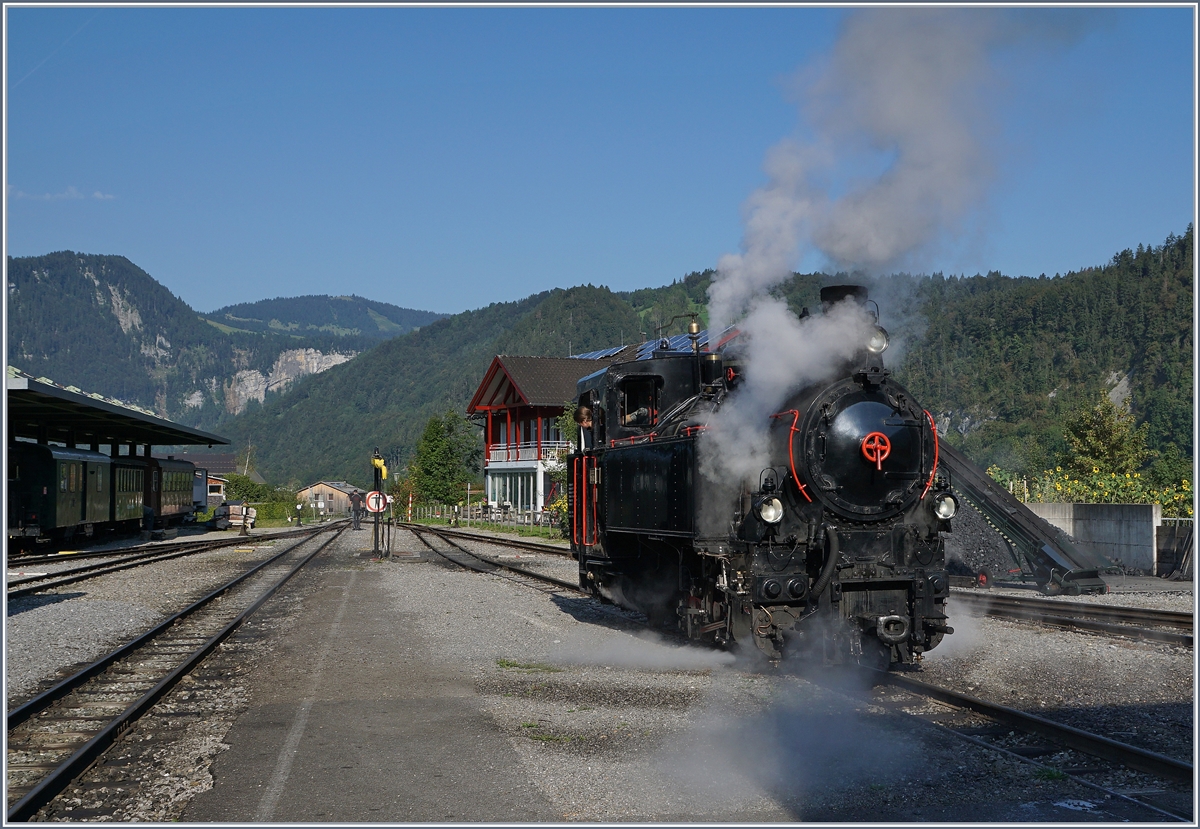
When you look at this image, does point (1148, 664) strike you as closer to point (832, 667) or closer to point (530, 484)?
point (832, 667)

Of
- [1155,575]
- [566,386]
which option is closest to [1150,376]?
[566,386]

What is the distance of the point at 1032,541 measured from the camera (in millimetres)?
17141

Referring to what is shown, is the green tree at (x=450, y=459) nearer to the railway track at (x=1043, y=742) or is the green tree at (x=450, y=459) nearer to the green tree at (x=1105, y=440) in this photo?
the green tree at (x=1105, y=440)

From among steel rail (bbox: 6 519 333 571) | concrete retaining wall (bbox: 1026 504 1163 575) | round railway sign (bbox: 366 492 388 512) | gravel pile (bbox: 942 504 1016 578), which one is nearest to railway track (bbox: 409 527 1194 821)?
gravel pile (bbox: 942 504 1016 578)

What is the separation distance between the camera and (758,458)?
984cm

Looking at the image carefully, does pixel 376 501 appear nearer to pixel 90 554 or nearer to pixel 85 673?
pixel 90 554

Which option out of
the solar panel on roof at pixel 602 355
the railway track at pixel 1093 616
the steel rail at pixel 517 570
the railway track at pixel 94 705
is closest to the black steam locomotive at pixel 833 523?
the railway track at pixel 1093 616

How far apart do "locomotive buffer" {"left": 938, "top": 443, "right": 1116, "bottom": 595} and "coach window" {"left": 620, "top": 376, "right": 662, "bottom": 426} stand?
6.69 m

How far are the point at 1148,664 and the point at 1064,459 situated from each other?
27662 millimetres

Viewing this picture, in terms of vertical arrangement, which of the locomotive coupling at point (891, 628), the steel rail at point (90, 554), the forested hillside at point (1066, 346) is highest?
the forested hillside at point (1066, 346)

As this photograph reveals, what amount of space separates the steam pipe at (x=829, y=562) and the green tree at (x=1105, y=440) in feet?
88.0

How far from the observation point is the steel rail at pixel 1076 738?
6277 mm

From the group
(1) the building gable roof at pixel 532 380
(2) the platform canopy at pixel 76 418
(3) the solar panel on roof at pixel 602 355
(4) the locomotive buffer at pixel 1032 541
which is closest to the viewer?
(4) the locomotive buffer at pixel 1032 541

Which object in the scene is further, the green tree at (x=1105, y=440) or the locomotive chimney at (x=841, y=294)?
the green tree at (x=1105, y=440)
